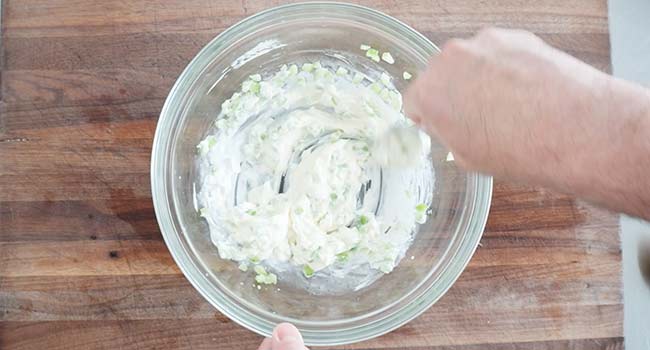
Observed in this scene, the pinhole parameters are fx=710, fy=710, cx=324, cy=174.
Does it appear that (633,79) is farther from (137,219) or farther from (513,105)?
(137,219)

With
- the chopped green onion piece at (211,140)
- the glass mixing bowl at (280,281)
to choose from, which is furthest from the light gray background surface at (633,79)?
the chopped green onion piece at (211,140)

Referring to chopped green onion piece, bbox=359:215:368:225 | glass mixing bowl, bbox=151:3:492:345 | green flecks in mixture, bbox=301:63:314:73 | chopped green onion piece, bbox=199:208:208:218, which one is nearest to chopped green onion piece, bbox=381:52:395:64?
glass mixing bowl, bbox=151:3:492:345

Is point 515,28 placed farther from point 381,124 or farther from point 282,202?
point 282,202

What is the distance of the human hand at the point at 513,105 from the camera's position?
768mm

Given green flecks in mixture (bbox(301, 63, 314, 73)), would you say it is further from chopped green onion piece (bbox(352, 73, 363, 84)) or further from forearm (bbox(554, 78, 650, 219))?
forearm (bbox(554, 78, 650, 219))

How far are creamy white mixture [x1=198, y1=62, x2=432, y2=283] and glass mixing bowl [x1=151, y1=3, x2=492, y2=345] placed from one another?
0.07 feet

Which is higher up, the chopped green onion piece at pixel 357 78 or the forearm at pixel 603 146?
the forearm at pixel 603 146

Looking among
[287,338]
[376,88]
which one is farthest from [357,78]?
[287,338]

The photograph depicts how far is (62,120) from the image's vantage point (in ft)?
3.68

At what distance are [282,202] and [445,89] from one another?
38 cm

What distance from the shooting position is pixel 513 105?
776mm

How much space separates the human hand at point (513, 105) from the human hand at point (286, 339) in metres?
0.36

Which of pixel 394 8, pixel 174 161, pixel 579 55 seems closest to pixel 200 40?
pixel 174 161

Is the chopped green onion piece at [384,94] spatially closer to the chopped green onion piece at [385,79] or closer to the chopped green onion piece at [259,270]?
the chopped green onion piece at [385,79]
